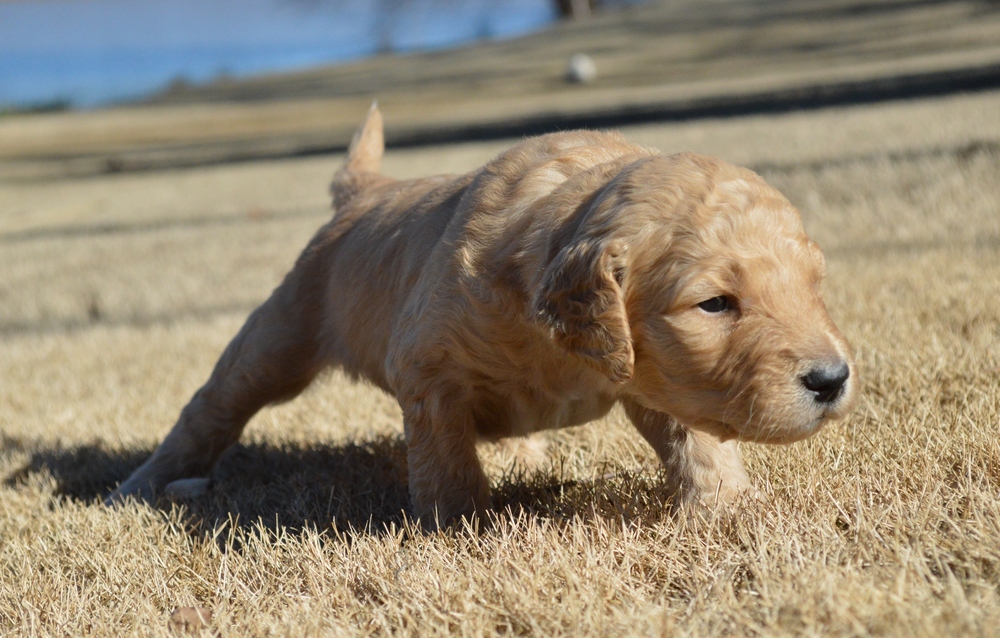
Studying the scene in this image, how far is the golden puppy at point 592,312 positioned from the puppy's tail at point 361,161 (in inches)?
28.5

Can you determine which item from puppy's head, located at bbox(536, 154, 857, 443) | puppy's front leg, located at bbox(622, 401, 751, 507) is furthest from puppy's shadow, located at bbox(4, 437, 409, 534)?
puppy's head, located at bbox(536, 154, 857, 443)

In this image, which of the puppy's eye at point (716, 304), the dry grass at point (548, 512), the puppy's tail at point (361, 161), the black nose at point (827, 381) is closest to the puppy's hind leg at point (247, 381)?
the dry grass at point (548, 512)

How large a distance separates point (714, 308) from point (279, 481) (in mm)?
2076

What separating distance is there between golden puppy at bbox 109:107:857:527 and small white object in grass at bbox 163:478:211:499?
81 centimetres

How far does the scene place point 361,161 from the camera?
185 inches

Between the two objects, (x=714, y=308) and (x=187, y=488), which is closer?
(x=714, y=308)

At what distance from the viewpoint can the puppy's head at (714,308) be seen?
2438 millimetres

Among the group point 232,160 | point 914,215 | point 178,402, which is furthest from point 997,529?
point 232,160

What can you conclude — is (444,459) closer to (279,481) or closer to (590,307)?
(590,307)

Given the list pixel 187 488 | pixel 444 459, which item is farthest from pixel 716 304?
pixel 187 488

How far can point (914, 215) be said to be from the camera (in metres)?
7.18

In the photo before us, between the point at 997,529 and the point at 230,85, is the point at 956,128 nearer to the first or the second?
the point at 997,529

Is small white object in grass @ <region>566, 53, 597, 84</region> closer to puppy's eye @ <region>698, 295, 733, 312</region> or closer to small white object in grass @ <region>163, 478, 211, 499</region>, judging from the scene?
small white object in grass @ <region>163, 478, 211, 499</region>

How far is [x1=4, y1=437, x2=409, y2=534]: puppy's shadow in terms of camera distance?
3477 millimetres
